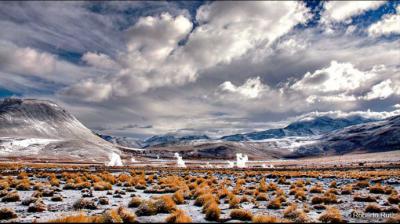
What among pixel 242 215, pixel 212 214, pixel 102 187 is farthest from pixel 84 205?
pixel 102 187

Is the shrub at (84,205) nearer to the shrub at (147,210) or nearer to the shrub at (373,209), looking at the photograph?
the shrub at (147,210)

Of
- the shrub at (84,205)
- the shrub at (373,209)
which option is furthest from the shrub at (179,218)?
the shrub at (373,209)

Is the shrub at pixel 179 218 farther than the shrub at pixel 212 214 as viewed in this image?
No

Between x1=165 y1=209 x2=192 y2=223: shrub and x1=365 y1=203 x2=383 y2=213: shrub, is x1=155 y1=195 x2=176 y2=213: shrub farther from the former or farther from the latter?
x1=365 y1=203 x2=383 y2=213: shrub

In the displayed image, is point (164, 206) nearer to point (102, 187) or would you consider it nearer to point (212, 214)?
point (212, 214)

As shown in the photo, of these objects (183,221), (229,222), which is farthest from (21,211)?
(229,222)

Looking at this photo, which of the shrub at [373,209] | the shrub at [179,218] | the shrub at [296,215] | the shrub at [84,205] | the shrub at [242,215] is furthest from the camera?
the shrub at [84,205]

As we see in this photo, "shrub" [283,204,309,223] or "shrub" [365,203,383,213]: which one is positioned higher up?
"shrub" [283,204,309,223]

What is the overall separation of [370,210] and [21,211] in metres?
17.5

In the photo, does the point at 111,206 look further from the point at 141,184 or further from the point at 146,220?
the point at 141,184

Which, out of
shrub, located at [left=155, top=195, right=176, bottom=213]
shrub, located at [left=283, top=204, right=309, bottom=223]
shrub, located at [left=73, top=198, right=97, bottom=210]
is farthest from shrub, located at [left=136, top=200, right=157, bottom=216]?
shrub, located at [left=283, top=204, right=309, bottom=223]

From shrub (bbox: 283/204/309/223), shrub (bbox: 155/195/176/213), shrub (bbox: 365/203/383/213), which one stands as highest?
shrub (bbox: 155/195/176/213)

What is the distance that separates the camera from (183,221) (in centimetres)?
1238

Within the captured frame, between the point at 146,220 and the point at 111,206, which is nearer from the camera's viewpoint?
the point at 146,220
